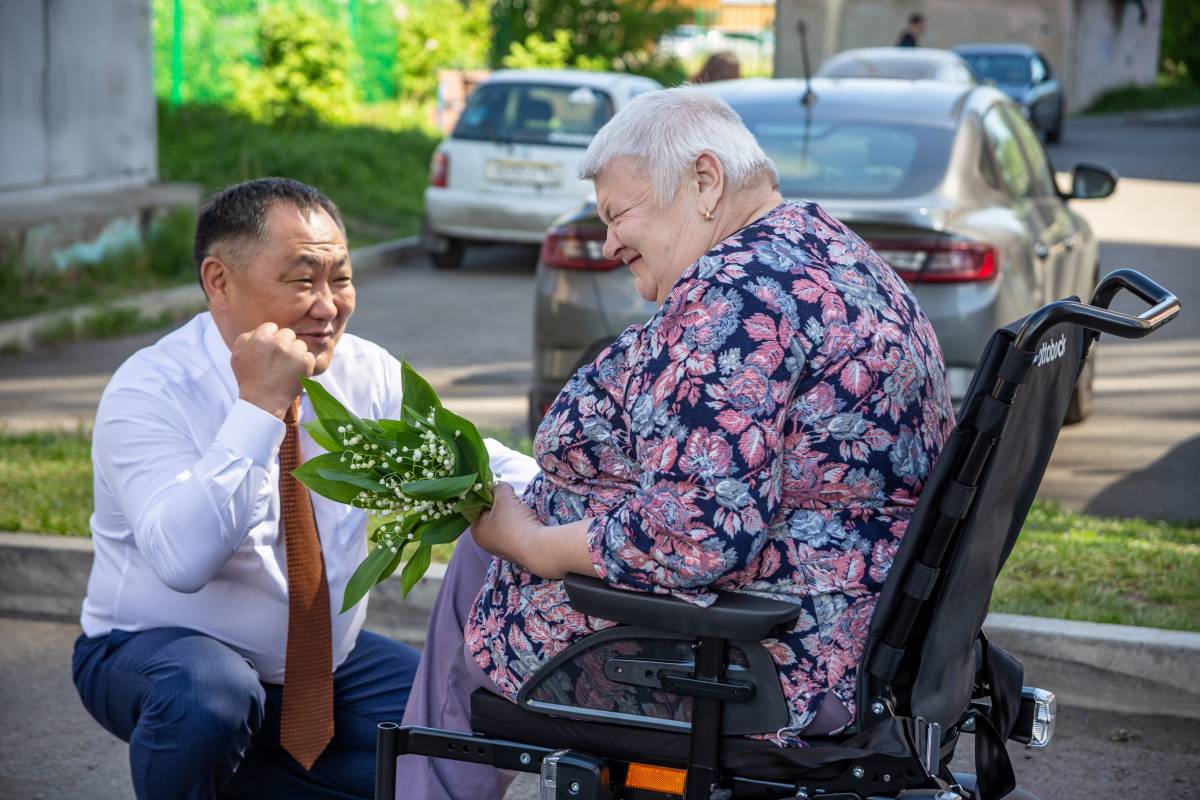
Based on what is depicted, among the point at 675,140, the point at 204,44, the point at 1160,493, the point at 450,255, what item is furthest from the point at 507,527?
the point at 204,44

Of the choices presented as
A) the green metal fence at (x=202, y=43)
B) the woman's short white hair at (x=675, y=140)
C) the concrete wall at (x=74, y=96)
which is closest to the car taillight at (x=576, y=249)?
the woman's short white hair at (x=675, y=140)

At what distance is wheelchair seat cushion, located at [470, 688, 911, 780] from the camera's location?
236 centimetres

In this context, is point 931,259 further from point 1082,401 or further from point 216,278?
point 216,278

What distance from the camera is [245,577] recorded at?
10.1 feet

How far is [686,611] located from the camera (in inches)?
91.3

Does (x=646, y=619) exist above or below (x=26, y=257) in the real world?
above

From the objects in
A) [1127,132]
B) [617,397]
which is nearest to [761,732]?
[617,397]

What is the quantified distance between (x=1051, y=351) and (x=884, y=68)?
61.3 ft

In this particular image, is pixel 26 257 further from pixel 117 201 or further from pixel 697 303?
pixel 697 303

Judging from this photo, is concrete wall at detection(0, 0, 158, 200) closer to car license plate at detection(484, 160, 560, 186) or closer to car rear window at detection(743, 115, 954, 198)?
car license plate at detection(484, 160, 560, 186)

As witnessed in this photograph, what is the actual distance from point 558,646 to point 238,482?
2.30 ft

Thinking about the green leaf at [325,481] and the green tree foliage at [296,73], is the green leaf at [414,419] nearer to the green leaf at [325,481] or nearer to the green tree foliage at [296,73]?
the green leaf at [325,481]

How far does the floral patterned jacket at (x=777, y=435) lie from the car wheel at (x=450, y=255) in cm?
1169

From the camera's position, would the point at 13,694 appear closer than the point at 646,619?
No
